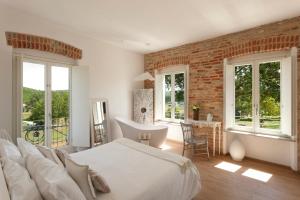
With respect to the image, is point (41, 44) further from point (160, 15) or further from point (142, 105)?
point (142, 105)

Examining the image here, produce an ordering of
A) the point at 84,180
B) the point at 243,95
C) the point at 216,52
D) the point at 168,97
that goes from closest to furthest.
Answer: the point at 84,180 → the point at 243,95 → the point at 216,52 → the point at 168,97

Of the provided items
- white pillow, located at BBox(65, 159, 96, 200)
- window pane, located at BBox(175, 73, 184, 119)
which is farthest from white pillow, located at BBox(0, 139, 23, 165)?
window pane, located at BBox(175, 73, 184, 119)

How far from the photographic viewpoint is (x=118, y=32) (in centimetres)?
398

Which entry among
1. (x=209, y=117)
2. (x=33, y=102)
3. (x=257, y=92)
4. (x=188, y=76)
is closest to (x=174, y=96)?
(x=188, y=76)

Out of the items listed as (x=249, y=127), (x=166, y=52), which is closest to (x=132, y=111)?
(x=166, y=52)

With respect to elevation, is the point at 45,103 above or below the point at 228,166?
above

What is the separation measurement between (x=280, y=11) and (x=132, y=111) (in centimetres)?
403

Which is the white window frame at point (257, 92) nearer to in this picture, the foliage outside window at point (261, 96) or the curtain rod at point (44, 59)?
the foliage outside window at point (261, 96)

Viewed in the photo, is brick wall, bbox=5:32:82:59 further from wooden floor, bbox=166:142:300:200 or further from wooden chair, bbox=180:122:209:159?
wooden floor, bbox=166:142:300:200

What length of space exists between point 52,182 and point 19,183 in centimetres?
24

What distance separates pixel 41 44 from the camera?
3400 mm

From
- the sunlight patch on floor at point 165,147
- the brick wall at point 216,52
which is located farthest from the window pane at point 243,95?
the sunlight patch on floor at point 165,147

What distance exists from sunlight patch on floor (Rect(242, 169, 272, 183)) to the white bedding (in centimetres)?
140

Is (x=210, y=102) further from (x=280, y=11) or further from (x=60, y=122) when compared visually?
(x=60, y=122)
